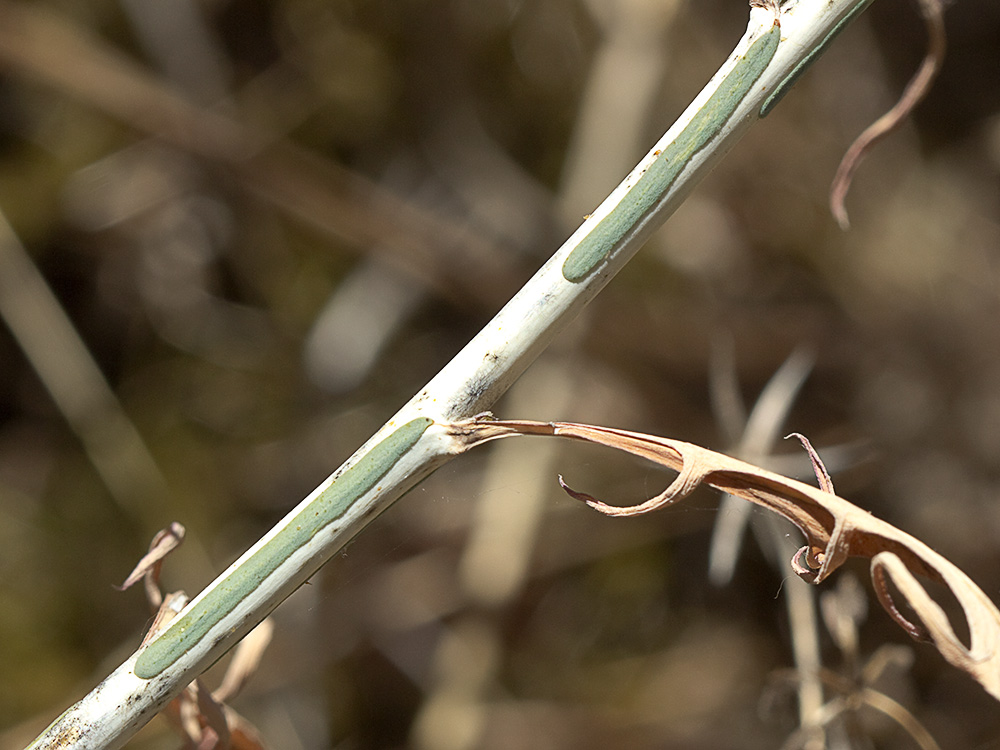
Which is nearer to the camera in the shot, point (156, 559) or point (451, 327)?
point (156, 559)

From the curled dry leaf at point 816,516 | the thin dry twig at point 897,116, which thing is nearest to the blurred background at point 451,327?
→ the thin dry twig at point 897,116

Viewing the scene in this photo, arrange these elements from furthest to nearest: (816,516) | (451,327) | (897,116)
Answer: (451,327)
(897,116)
(816,516)

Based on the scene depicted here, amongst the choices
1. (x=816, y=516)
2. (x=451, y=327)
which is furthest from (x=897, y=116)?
(x=451, y=327)

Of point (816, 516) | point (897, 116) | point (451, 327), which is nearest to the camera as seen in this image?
point (816, 516)

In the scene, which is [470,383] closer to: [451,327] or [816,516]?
[816,516]

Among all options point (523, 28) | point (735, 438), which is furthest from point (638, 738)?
point (523, 28)

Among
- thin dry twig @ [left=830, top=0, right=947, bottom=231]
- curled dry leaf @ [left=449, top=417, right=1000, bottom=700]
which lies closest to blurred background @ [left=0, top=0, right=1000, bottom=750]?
thin dry twig @ [left=830, top=0, right=947, bottom=231]

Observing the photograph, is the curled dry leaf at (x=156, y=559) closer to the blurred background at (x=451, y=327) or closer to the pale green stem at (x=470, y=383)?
the pale green stem at (x=470, y=383)

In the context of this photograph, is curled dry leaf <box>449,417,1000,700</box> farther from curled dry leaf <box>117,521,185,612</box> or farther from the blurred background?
the blurred background
